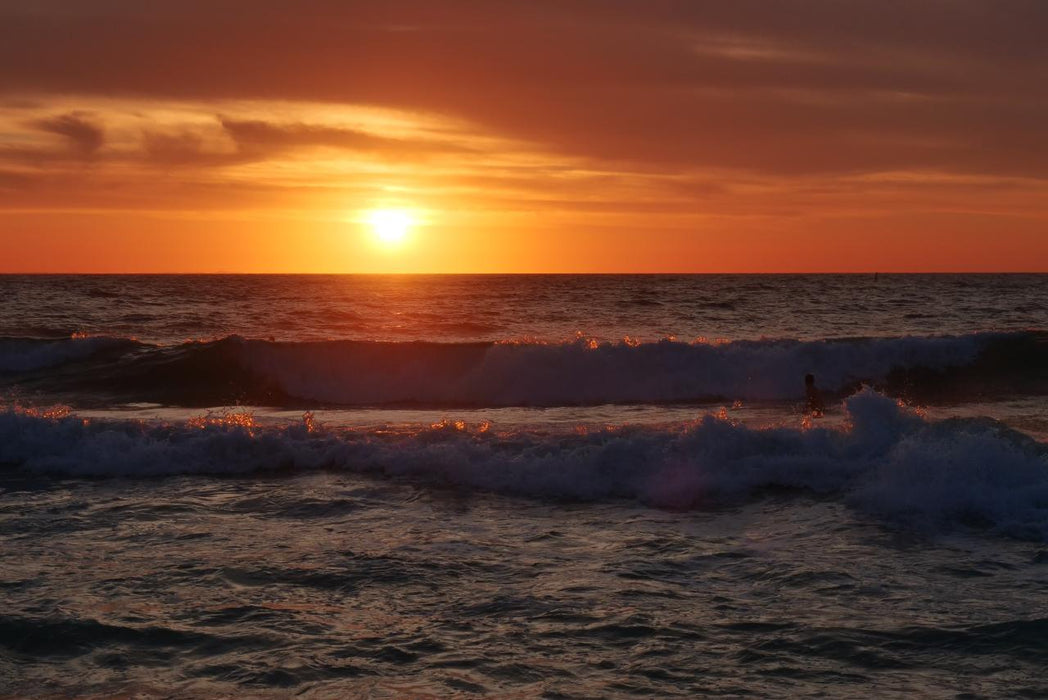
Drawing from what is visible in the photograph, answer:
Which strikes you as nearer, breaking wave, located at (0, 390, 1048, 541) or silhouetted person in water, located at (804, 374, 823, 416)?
breaking wave, located at (0, 390, 1048, 541)

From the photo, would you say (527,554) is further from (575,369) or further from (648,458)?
(575,369)

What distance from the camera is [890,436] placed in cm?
1384

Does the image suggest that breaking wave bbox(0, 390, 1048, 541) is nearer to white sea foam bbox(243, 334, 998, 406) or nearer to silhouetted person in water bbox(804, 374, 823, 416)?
silhouetted person in water bbox(804, 374, 823, 416)

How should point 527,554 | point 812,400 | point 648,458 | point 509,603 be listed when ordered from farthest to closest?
point 812,400 < point 648,458 < point 527,554 < point 509,603

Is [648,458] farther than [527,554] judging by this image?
Yes

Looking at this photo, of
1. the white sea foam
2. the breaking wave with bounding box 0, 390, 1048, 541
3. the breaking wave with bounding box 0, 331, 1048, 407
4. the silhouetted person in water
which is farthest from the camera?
the white sea foam

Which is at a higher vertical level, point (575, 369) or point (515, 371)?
point (575, 369)

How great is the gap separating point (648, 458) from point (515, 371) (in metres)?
14.2

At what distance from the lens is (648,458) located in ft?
44.6

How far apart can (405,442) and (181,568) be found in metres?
5.81

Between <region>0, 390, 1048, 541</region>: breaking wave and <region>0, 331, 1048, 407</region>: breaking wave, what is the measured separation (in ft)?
31.8

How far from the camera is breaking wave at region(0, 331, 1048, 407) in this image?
1046 inches

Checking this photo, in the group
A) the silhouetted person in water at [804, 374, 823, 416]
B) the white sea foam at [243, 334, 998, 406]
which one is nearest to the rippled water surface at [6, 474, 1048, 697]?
the silhouetted person in water at [804, 374, 823, 416]

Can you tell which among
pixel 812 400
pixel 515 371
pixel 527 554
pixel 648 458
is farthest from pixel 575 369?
pixel 527 554
